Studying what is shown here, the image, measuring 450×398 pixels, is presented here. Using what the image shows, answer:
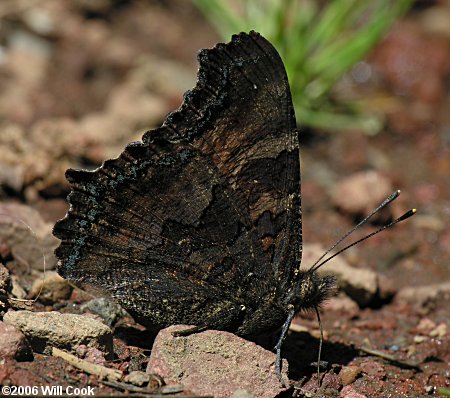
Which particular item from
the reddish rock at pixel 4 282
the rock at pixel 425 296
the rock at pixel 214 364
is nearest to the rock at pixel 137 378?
the rock at pixel 214 364

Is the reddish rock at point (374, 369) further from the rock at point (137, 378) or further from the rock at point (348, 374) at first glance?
the rock at point (137, 378)

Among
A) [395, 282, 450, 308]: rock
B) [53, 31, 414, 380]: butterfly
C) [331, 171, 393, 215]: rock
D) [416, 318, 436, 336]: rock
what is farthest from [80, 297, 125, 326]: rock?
[331, 171, 393, 215]: rock

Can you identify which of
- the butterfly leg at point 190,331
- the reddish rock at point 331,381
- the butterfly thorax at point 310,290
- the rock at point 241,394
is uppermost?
the butterfly thorax at point 310,290

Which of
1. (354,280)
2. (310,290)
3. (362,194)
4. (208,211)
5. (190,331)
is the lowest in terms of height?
(190,331)

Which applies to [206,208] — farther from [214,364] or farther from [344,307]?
[344,307]

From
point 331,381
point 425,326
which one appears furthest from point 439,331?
point 331,381
